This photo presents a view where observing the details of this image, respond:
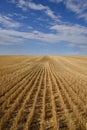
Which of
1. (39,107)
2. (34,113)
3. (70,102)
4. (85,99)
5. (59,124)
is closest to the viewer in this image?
(59,124)

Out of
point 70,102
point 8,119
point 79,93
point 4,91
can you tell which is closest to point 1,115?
point 8,119

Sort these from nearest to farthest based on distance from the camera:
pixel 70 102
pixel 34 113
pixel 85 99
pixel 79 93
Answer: pixel 34 113 → pixel 70 102 → pixel 85 99 → pixel 79 93

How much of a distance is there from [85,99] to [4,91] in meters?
4.84

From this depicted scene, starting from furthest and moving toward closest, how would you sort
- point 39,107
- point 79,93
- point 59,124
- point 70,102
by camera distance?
1. point 79,93
2. point 70,102
3. point 39,107
4. point 59,124

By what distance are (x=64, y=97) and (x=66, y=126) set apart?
425 centimetres

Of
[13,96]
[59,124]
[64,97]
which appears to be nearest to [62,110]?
[59,124]

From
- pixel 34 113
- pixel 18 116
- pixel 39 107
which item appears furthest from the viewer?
pixel 39 107

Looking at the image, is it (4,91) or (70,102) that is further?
(4,91)

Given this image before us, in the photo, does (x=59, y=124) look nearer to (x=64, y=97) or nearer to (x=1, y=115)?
(x=1, y=115)

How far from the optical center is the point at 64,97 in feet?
36.4

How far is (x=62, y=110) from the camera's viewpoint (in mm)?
8711

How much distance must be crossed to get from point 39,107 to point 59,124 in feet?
7.29

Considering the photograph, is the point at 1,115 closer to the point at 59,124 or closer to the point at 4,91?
the point at 59,124

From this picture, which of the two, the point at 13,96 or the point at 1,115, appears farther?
the point at 13,96
